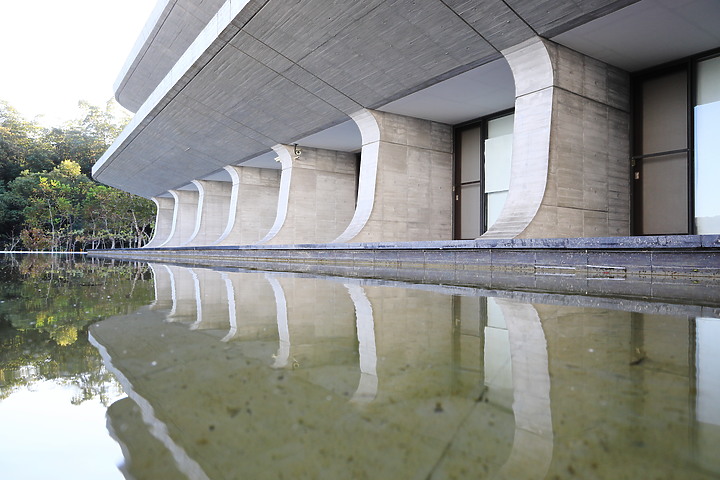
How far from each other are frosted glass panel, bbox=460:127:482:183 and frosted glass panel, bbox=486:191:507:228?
0.82 metres

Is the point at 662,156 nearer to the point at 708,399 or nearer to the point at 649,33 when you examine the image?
the point at 649,33

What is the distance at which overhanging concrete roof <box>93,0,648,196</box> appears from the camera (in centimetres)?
955

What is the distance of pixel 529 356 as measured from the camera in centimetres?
161

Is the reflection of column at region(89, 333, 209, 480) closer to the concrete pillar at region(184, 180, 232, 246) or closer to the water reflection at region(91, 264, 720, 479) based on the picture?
the water reflection at region(91, 264, 720, 479)

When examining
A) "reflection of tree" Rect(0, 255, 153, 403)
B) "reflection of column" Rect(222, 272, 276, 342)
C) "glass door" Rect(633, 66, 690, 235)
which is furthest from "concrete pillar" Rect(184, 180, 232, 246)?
"reflection of column" Rect(222, 272, 276, 342)

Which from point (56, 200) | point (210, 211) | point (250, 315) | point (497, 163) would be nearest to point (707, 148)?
point (497, 163)

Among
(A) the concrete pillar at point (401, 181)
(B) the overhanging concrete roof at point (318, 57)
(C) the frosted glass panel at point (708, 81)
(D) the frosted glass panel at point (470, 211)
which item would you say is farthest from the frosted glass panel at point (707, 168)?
(A) the concrete pillar at point (401, 181)

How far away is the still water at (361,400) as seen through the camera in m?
0.78

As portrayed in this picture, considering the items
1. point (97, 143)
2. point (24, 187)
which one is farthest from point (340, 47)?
point (97, 143)

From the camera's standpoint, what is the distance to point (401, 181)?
15141 millimetres

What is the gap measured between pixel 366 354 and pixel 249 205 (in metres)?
24.0

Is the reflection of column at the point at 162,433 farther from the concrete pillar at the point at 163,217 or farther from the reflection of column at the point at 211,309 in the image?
the concrete pillar at the point at 163,217

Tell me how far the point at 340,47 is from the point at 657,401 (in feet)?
38.5

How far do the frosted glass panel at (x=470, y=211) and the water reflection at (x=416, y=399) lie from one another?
45.5 ft
